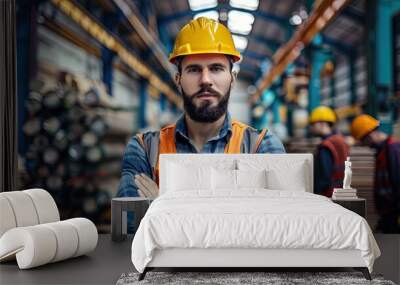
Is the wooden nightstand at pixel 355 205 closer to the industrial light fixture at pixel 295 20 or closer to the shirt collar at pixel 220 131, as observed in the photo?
the shirt collar at pixel 220 131

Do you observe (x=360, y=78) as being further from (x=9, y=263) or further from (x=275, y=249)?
(x=9, y=263)

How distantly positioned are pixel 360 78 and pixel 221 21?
1527 millimetres

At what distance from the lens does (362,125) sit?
5.70 meters

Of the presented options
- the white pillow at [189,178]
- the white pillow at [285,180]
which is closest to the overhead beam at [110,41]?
the white pillow at [189,178]

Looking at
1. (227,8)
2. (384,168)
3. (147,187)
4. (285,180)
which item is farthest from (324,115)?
(147,187)

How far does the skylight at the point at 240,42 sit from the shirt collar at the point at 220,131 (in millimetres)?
706

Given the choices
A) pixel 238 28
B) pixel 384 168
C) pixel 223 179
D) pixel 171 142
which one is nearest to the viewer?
pixel 223 179

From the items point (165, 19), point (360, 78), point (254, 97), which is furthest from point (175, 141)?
point (360, 78)

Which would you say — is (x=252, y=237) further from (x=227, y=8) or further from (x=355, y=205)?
(x=227, y=8)

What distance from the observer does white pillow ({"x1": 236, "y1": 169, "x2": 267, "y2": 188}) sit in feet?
15.7

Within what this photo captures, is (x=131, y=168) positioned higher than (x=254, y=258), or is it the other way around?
(x=131, y=168)

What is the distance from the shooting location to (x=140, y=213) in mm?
5008

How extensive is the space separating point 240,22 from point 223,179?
1898 millimetres

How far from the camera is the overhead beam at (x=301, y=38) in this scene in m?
5.65
